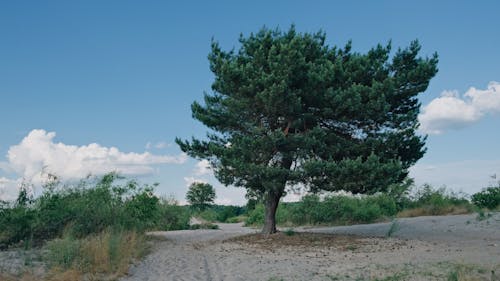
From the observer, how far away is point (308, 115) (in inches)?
672

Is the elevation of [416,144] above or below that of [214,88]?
below

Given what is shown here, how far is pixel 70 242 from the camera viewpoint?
11508 millimetres

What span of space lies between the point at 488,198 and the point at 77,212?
74.9 feet

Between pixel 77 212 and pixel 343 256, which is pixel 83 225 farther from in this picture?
pixel 343 256

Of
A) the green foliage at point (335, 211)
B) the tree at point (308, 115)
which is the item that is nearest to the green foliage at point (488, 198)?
the green foliage at point (335, 211)

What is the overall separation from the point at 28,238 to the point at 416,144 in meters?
14.7

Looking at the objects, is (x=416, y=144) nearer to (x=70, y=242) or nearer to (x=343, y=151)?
(x=343, y=151)

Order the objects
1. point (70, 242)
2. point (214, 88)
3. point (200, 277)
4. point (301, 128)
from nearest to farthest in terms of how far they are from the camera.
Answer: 1. point (200, 277)
2. point (70, 242)
3. point (301, 128)
4. point (214, 88)

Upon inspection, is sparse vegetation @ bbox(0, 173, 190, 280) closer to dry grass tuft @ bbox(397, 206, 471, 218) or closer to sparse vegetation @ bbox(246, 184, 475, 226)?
sparse vegetation @ bbox(246, 184, 475, 226)

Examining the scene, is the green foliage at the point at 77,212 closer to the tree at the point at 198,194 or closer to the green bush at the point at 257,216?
the green bush at the point at 257,216

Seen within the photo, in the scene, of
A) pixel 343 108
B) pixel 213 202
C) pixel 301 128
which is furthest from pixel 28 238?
pixel 213 202

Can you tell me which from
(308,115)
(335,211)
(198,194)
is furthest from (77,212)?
(198,194)

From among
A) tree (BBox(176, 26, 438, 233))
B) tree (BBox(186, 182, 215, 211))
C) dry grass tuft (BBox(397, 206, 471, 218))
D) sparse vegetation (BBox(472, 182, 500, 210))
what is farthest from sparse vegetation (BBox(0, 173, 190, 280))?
tree (BBox(186, 182, 215, 211))

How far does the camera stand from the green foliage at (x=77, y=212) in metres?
14.9
